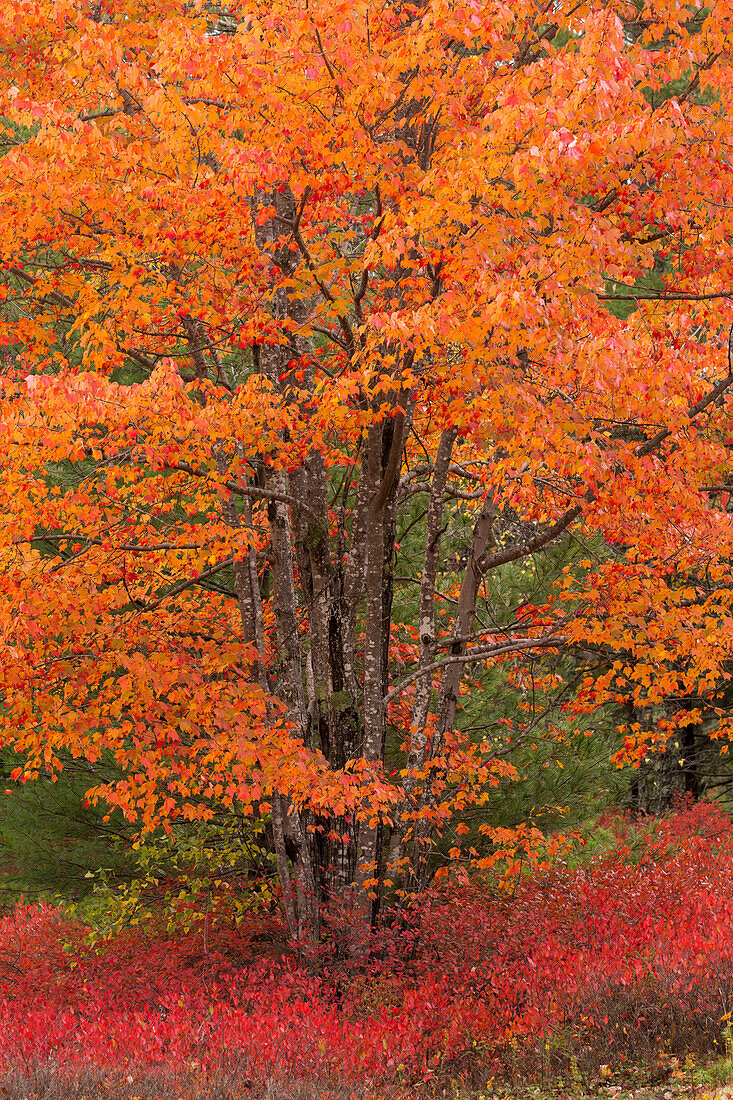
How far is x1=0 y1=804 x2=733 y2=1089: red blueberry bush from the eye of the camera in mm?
5406

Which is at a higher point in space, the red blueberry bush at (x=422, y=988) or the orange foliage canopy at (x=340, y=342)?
the orange foliage canopy at (x=340, y=342)

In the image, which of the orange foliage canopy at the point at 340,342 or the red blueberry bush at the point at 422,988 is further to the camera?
the orange foliage canopy at the point at 340,342

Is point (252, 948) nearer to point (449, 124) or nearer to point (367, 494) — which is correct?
point (367, 494)

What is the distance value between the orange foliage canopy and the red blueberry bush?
89 centimetres

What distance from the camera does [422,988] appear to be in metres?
6.94

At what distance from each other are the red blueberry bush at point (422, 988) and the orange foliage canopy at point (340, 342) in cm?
89

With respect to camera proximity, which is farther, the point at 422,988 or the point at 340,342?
the point at 340,342

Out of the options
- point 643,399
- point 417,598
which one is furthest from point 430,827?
point 643,399

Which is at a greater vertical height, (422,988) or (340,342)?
(340,342)

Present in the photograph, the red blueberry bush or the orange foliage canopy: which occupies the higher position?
the orange foliage canopy

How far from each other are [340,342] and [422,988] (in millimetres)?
5215

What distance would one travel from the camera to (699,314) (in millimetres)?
7777

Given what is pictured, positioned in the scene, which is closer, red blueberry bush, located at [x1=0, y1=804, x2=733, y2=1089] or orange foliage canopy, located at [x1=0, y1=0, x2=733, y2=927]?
red blueberry bush, located at [x1=0, y1=804, x2=733, y2=1089]

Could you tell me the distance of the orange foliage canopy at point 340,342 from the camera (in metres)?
6.04
